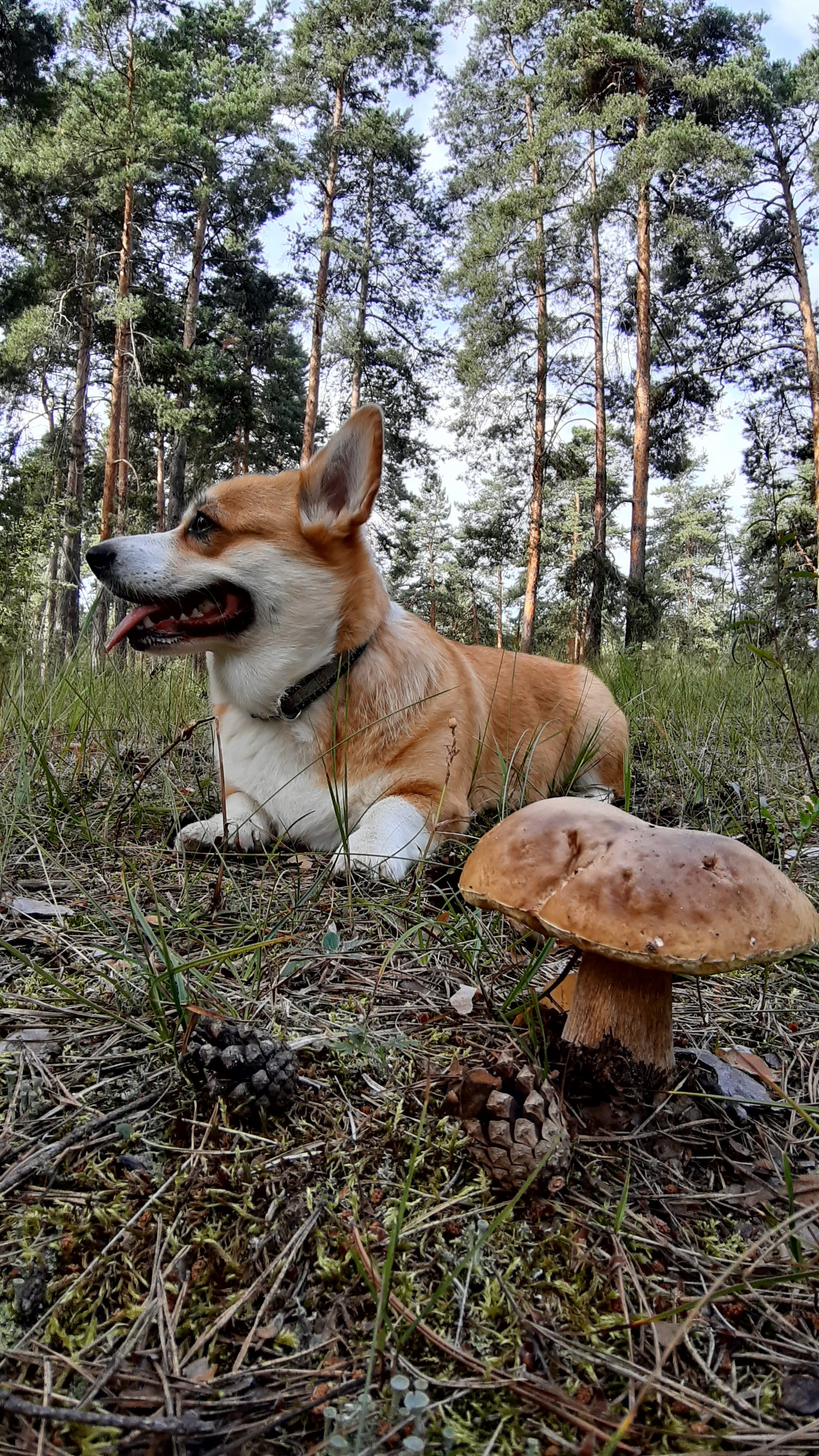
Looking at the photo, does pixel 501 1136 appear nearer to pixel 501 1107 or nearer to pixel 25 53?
pixel 501 1107

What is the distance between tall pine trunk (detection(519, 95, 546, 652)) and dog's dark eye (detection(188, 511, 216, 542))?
42.5 ft

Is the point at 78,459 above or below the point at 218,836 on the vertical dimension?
above

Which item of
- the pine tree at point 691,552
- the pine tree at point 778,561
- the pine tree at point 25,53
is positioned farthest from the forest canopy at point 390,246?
the pine tree at point 691,552

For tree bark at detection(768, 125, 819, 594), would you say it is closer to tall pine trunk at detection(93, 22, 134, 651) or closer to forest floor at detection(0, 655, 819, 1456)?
tall pine trunk at detection(93, 22, 134, 651)

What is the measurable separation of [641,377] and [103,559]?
14.6 metres

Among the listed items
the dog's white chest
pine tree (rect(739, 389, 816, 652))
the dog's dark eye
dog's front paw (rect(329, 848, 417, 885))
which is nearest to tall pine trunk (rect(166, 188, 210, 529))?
pine tree (rect(739, 389, 816, 652))

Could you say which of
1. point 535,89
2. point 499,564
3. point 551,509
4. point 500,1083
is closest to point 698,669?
point 500,1083

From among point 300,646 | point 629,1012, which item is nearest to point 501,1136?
point 629,1012

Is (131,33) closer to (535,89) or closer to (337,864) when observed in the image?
(535,89)

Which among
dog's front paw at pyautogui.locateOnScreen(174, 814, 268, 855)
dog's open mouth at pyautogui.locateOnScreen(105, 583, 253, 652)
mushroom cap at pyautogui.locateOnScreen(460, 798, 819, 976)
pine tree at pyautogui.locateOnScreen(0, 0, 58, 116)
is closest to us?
mushroom cap at pyautogui.locateOnScreen(460, 798, 819, 976)

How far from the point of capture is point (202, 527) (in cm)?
278

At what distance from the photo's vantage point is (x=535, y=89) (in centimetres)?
1520

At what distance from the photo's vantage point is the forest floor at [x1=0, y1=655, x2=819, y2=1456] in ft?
2.59

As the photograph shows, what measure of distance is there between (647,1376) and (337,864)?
1554 millimetres
